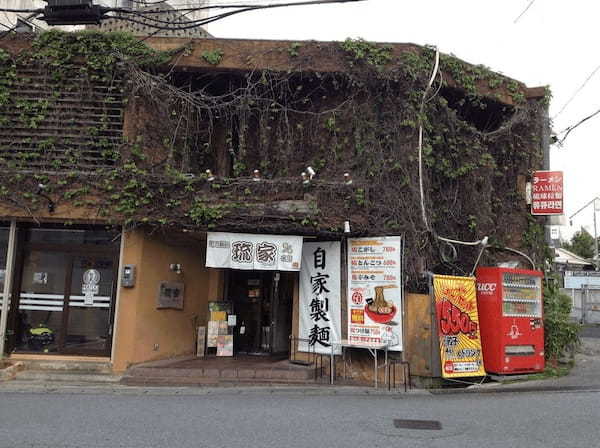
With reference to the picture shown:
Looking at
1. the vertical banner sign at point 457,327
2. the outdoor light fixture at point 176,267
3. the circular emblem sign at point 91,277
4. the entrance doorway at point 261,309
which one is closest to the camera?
the vertical banner sign at point 457,327

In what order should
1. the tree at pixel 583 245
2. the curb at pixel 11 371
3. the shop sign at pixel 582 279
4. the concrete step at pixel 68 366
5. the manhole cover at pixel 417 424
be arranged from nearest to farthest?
1. the manhole cover at pixel 417 424
2. the curb at pixel 11 371
3. the concrete step at pixel 68 366
4. the shop sign at pixel 582 279
5. the tree at pixel 583 245

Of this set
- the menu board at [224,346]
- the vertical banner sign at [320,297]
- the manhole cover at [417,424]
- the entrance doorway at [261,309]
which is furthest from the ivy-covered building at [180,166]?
the manhole cover at [417,424]

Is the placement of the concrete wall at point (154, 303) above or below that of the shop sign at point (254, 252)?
below

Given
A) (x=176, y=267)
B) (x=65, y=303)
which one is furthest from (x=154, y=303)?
(x=65, y=303)

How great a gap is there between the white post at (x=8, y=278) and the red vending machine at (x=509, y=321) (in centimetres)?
1060

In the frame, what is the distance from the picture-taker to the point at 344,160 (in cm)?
1201

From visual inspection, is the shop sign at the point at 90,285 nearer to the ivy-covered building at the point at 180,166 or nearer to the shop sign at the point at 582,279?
the ivy-covered building at the point at 180,166

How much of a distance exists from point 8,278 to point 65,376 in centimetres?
270

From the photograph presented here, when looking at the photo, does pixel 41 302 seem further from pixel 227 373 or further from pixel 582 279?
pixel 582 279

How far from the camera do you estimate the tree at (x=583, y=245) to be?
152 feet

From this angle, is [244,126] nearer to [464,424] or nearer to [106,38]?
[106,38]

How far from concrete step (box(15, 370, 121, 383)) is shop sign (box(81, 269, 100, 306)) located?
1611 millimetres

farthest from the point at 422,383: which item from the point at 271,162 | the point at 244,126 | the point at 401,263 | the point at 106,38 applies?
the point at 106,38

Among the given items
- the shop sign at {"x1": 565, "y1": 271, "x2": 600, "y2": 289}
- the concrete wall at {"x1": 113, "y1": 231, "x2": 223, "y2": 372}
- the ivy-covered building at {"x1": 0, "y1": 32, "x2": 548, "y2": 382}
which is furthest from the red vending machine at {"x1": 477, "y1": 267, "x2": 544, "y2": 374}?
the shop sign at {"x1": 565, "y1": 271, "x2": 600, "y2": 289}
